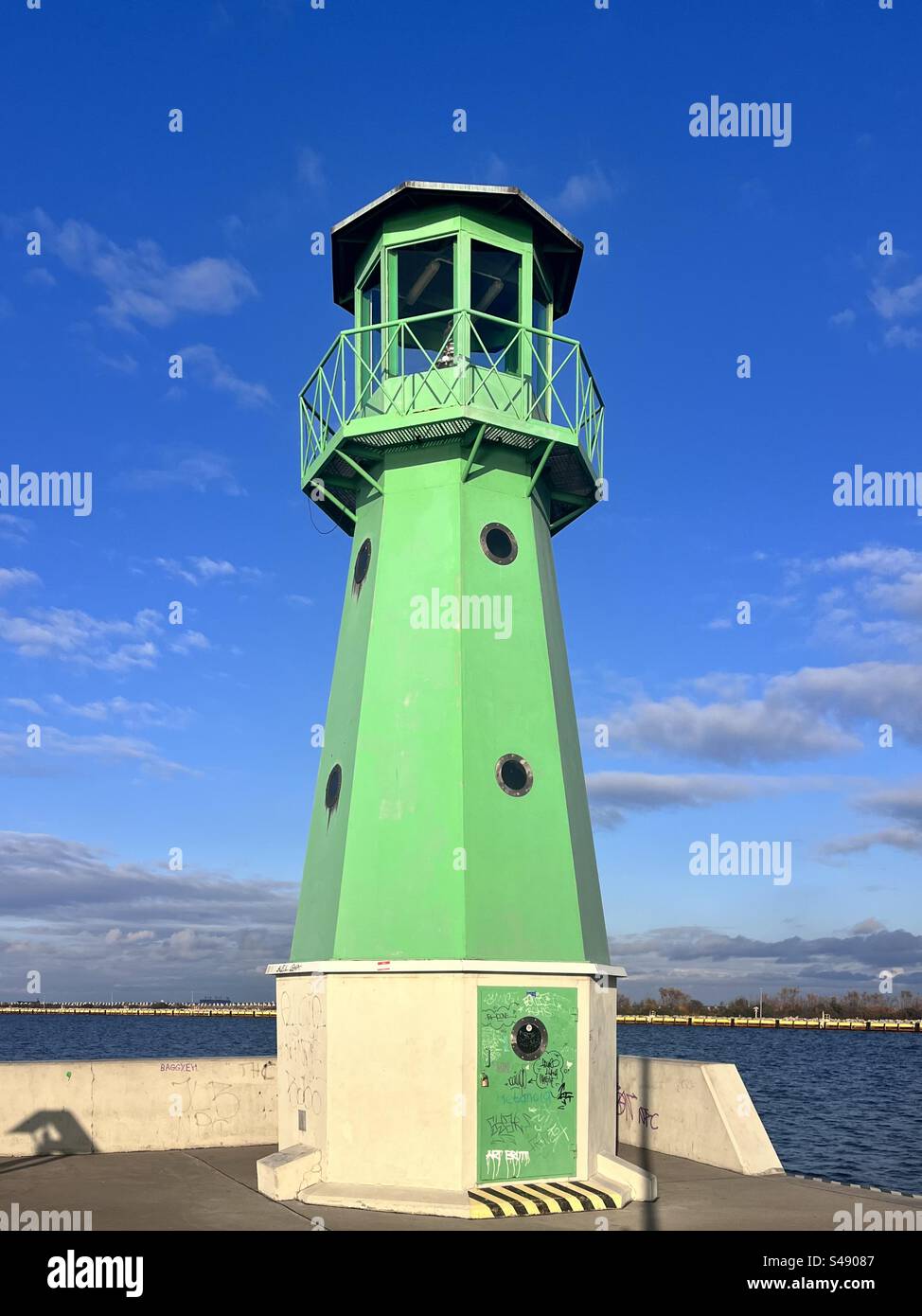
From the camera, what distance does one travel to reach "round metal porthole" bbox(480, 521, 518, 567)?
20328mm

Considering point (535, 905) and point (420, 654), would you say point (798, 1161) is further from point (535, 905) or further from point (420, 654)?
point (420, 654)

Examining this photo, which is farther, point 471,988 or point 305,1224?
point 471,988

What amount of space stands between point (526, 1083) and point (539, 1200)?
1646mm

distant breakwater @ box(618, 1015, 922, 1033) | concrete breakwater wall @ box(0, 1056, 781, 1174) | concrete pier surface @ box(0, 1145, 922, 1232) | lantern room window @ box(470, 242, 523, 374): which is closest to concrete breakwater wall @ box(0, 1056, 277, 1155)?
concrete breakwater wall @ box(0, 1056, 781, 1174)

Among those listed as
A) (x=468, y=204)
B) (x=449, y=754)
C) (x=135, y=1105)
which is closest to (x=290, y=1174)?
(x=135, y=1105)

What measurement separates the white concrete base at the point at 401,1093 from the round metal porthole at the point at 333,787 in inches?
124

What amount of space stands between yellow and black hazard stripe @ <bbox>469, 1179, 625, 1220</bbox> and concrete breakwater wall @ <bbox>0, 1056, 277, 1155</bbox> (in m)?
7.20

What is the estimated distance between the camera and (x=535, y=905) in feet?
60.8

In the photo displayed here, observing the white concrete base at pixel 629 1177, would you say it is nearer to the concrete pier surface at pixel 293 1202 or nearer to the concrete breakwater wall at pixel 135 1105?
the concrete pier surface at pixel 293 1202

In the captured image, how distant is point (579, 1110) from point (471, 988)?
290 centimetres

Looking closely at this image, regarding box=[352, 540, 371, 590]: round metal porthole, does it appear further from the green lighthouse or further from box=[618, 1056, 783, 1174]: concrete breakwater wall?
box=[618, 1056, 783, 1174]: concrete breakwater wall

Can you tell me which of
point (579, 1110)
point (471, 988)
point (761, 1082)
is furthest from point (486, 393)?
point (761, 1082)

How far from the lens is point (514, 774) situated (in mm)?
19266

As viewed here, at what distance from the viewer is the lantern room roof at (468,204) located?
68.4 feet
